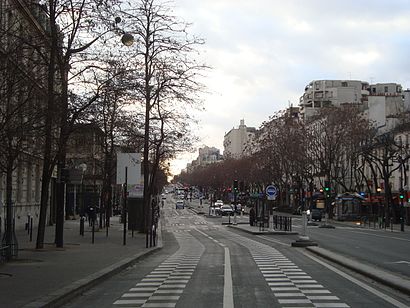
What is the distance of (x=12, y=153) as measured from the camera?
1800cm

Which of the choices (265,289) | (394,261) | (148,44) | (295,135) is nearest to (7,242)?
(265,289)

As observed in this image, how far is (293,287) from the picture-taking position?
13.5 meters

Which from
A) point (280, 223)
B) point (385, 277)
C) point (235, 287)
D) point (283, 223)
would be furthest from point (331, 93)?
point (235, 287)

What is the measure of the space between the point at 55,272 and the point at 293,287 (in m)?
6.46

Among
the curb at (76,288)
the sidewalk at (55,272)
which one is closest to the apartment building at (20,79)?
the sidewalk at (55,272)

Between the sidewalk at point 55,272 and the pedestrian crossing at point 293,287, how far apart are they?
4399 millimetres

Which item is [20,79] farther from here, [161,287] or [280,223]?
[280,223]

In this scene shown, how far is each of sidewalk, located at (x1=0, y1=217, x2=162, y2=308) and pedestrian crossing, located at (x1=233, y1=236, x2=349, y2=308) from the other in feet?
14.4

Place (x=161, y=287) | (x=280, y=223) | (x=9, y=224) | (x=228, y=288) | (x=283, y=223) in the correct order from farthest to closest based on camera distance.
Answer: (x=280, y=223) < (x=283, y=223) < (x=9, y=224) < (x=161, y=287) < (x=228, y=288)

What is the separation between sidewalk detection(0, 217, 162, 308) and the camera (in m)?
11.4

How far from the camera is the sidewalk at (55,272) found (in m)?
11.4

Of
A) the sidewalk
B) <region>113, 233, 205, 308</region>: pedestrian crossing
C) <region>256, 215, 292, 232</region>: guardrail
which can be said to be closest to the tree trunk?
the sidewalk

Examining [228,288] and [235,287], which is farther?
[235,287]

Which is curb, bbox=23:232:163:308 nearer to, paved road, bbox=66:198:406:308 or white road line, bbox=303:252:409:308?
paved road, bbox=66:198:406:308
